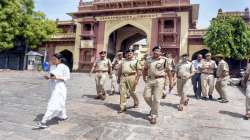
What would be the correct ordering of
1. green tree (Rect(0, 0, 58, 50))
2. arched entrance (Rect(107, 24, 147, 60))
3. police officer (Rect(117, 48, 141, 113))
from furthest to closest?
1. arched entrance (Rect(107, 24, 147, 60))
2. green tree (Rect(0, 0, 58, 50))
3. police officer (Rect(117, 48, 141, 113))

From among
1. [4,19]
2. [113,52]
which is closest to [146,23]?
[113,52]

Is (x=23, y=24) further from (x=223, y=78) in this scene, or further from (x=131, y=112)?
(x=131, y=112)

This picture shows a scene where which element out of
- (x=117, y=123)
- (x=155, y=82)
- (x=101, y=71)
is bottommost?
(x=117, y=123)

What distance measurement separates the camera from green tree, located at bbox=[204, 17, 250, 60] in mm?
22453

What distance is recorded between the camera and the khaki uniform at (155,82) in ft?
19.4

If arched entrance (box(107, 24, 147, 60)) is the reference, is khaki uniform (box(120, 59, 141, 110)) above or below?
below

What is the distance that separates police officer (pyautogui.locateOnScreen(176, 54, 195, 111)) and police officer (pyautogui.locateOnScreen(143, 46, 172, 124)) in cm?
148

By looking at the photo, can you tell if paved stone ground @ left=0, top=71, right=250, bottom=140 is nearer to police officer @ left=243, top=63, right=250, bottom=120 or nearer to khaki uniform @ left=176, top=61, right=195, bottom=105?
police officer @ left=243, top=63, right=250, bottom=120

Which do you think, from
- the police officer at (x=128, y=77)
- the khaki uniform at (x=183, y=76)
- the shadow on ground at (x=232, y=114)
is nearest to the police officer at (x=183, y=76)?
the khaki uniform at (x=183, y=76)

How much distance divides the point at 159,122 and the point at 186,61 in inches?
98.7

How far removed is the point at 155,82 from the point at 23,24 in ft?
79.2

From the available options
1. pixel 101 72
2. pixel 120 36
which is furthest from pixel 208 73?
pixel 120 36

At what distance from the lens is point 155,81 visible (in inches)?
237

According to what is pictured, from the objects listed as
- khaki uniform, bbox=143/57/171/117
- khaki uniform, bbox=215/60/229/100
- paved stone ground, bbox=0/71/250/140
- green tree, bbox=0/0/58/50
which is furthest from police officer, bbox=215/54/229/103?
green tree, bbox=0/0/58/50
